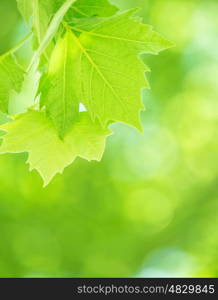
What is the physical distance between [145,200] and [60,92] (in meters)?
6.46

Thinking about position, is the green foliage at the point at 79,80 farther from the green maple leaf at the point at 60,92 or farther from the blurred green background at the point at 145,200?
the blurred green background at the point at 145,200

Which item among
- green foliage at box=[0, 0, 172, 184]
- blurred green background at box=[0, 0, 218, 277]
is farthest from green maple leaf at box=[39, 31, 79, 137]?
blurred green background at box=[0, 0, 218, 277]

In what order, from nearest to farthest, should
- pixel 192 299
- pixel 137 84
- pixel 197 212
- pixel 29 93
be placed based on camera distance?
pixel 137 84
pixel 29 93
pixel 192 299
pixel 197 212

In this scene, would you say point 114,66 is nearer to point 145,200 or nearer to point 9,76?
point 9,76

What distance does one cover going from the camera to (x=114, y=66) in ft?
2.81

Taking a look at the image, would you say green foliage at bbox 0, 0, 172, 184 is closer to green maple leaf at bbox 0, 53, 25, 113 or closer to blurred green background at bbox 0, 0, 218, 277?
green maple leaf at bbox 0, 53, 25, 113

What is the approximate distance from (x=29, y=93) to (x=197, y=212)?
617cm

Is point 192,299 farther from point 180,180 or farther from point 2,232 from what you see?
point 2,232

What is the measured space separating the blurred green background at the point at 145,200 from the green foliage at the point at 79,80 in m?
5.79

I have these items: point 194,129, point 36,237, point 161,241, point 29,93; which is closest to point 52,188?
point 36,237

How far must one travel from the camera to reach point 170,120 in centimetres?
725

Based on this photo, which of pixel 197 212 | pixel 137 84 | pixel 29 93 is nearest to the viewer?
pixel 137 84

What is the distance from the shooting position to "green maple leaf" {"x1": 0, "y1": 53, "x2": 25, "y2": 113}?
0.87 m

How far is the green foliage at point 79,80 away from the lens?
2.78 feet
